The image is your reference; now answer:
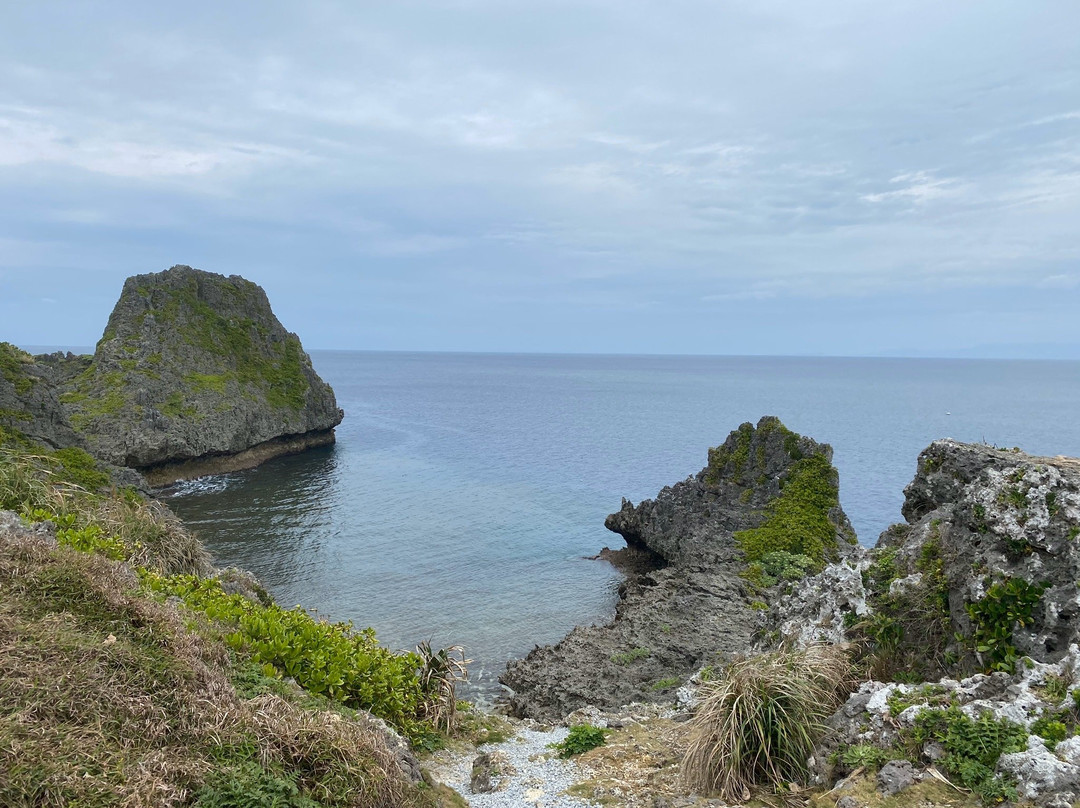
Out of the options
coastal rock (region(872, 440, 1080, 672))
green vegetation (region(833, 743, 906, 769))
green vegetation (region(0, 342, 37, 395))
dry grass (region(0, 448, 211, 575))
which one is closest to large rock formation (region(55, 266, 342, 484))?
green vegetation (region(0, 342, 37, 395))

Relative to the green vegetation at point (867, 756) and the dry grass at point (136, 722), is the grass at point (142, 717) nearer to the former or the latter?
the dry grass at point (136, 722)

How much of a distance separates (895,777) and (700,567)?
2436 centimetres

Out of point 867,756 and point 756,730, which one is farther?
point 756,730

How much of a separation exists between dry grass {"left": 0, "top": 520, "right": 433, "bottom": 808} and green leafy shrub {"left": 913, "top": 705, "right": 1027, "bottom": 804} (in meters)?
6.08

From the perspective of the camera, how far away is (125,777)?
6734 millimetres

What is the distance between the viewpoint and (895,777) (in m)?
7.87

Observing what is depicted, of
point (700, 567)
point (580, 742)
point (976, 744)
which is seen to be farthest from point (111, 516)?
point (700, 567)

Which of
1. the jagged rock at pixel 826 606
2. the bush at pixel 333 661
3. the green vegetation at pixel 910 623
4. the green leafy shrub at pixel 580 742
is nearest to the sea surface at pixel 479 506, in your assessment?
the bush at pixel 333 661

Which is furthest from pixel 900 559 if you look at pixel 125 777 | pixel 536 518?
pixel 536 518

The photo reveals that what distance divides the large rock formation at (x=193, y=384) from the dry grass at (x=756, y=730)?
54.6 m

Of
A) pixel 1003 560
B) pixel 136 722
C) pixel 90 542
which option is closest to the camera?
pixel 136 722

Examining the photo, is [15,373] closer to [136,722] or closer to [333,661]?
[333,661]

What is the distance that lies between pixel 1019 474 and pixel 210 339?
78.1 m

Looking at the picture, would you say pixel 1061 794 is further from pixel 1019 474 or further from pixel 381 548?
pixel 381 548
